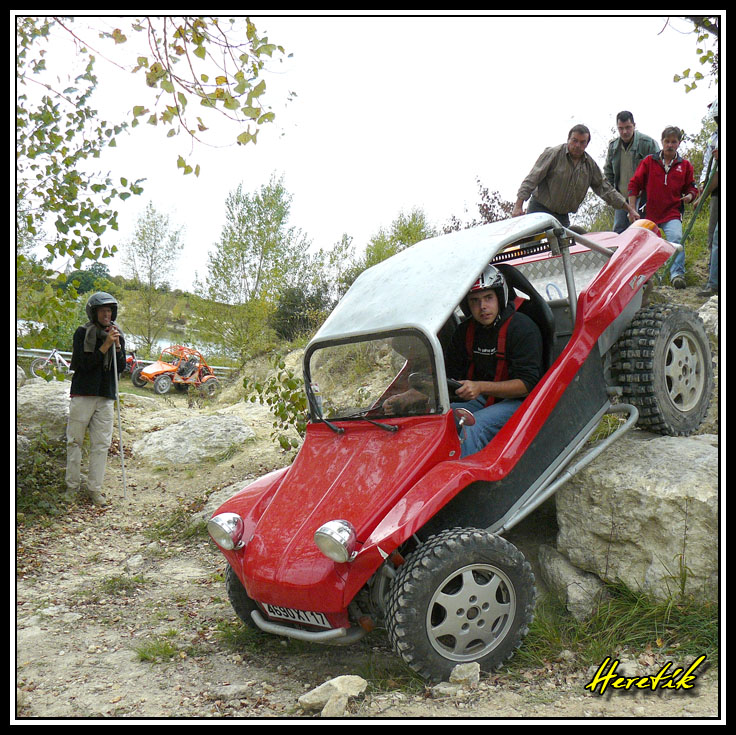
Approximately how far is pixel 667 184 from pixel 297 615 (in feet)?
20.3

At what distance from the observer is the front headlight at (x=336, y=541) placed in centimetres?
326

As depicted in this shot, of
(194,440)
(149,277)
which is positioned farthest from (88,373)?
(149,277)

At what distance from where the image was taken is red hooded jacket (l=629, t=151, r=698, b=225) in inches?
290

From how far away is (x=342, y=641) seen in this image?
11.1ft

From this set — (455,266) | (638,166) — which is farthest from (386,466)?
(638,166)

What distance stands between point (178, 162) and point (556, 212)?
385 cm

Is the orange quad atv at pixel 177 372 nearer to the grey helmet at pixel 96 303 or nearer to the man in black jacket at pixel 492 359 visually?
the grey helmet at pixel 96 303

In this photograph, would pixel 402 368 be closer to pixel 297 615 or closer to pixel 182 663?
pixel 297 615

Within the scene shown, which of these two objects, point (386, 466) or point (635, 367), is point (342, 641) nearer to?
point (386, 466)

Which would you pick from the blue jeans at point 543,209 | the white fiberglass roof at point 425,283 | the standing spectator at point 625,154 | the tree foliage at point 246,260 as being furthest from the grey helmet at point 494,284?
the tree foliage at point 246,260

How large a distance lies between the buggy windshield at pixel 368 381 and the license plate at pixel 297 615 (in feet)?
4.09
